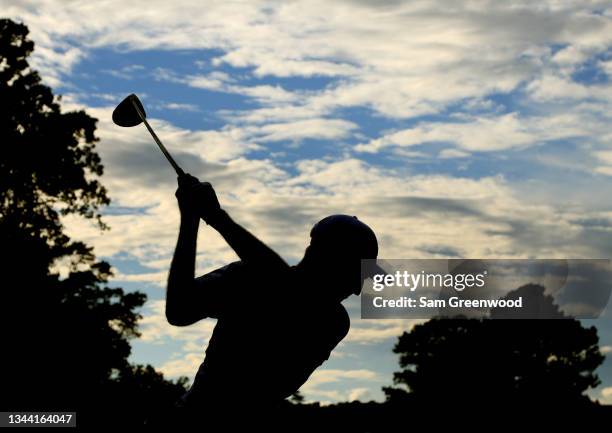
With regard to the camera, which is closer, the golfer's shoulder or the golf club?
the golfer's shoulder

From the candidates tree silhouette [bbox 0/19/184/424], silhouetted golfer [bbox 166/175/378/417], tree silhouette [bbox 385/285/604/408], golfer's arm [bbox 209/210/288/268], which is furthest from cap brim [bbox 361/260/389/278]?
tree silhouette [bbox 385/285/604/408]

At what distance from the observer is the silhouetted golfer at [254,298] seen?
3883mm

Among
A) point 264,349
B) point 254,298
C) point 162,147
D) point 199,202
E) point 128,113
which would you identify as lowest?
point 264,349

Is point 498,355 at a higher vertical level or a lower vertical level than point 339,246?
higher

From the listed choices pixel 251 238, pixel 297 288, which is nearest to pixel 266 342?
pixel 297 288

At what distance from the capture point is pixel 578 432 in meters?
7.99

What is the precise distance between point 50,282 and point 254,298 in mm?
23621

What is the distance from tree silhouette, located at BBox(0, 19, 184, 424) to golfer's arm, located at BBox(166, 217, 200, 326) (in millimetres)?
19338

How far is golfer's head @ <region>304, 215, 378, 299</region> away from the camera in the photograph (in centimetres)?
417

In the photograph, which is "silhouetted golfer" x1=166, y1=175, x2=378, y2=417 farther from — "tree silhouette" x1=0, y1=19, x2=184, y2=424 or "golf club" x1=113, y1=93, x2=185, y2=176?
"tree silhouette" x1=0, y1=19, x2=184, y2=424

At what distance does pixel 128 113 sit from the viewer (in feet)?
18.4

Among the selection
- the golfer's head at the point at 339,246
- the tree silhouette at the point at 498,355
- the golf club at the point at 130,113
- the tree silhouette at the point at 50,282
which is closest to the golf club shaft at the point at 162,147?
the golf club at the point at 130,113

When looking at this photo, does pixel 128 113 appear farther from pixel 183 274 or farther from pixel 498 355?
pixel 498 355

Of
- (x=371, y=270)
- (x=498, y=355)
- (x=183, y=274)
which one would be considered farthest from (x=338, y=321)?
(x=498, y=355)
